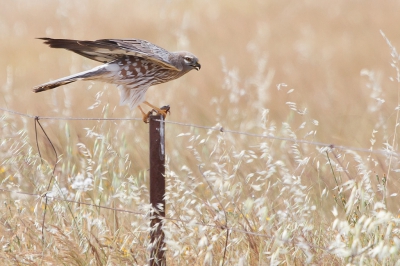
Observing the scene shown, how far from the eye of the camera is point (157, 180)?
10.2 feet

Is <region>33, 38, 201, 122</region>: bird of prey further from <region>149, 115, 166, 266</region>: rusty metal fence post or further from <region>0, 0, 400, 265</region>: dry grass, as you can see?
<region>149, 115, 166, 266</region>: rusty metal fence post

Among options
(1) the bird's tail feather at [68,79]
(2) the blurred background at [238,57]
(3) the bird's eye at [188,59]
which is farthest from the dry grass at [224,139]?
(3) the bird's eye at [188,59]

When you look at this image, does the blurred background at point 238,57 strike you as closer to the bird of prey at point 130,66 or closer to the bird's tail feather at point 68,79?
the bird of prey at point 130,66

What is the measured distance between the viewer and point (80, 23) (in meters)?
11.7

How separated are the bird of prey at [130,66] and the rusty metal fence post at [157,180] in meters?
0.71

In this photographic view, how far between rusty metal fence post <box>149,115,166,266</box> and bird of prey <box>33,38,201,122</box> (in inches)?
28.0

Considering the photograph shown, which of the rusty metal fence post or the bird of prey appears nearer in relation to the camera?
the rusty metal fence post

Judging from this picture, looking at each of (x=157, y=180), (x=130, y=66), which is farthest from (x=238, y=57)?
(x=157, y=180)

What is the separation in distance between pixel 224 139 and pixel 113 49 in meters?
0.84

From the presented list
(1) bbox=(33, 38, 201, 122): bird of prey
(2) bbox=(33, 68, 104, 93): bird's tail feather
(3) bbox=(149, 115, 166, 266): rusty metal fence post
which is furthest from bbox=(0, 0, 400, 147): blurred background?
(3) bbox=(149, 115, 166, 266): rusty metal fence post

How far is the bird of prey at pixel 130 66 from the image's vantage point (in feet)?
12.8

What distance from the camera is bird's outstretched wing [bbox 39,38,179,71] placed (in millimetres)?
3679

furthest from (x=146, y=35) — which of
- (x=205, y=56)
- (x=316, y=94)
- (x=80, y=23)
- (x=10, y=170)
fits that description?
(x=10, y=170)

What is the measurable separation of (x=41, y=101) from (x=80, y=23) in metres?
3.97
